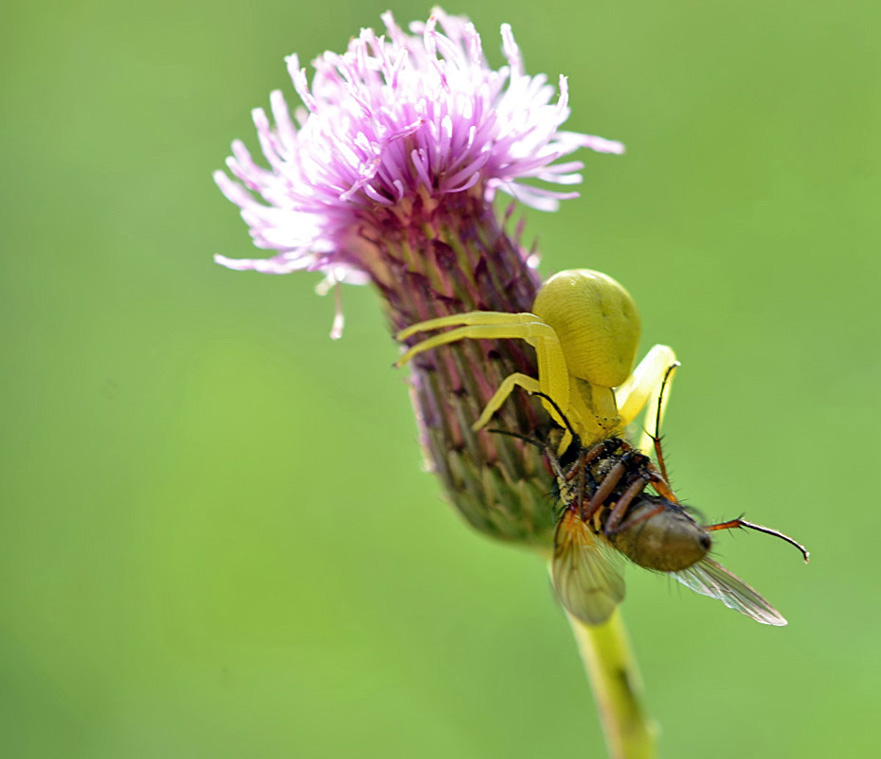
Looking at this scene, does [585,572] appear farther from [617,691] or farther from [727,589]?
[617,691]

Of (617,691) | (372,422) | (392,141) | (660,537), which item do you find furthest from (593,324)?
(372,422)

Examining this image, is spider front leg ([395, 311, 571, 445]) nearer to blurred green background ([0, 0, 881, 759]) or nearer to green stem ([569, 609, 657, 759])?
green stem ([569, 609, 657, 759])

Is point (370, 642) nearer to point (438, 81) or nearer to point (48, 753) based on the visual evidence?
point (48, 753)

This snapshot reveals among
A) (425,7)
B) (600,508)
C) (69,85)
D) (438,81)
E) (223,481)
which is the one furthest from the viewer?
(69,85)

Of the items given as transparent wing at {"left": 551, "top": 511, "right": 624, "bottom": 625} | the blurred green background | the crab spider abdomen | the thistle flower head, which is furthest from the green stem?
the blurred green background

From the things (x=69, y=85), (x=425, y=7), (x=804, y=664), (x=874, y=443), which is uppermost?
(x=69, y=85)

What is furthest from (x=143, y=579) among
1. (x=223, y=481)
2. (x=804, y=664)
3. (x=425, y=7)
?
(x=425, y=7)

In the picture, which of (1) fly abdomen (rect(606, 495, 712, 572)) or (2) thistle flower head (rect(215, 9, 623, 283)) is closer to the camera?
(1) fly abdomen (rect(606, 495, 712, 572))
